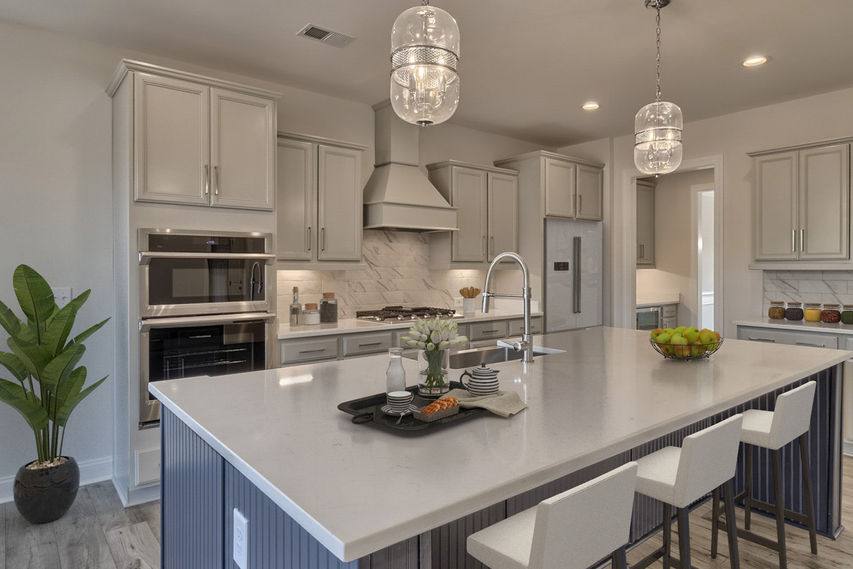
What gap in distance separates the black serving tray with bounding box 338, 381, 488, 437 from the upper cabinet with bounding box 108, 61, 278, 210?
2.09 meters

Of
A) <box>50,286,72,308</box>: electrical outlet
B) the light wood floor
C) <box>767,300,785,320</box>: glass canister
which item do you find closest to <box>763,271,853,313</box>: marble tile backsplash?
<box>767,300,785,320</box>: glass canister

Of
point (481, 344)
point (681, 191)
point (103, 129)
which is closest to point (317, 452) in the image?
point (103, 129)

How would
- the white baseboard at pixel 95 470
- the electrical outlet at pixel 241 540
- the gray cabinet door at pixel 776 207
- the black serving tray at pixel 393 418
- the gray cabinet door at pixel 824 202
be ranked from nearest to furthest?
the electrical outlet at pixel 241 540 → the black serving tray at pixel 393 418 → the white baseboard at pixel 95 470 → the gray cabinet door at pixel 824 202 → the gray cabinet door at pixel 776 207

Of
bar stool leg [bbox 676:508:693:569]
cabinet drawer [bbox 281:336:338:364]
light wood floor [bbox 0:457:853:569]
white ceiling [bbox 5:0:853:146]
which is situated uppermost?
white ceiling [bbox 5:0:853:146]

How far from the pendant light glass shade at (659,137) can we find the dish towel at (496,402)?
1.83 metres

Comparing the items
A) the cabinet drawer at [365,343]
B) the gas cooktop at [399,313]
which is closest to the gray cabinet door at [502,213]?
the gas cooktop at [399,313]

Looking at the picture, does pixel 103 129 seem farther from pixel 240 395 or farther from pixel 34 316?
pixel 240 395

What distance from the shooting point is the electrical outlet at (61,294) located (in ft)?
10.6

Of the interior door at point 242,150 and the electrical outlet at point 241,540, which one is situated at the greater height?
the interior door at point 242,150

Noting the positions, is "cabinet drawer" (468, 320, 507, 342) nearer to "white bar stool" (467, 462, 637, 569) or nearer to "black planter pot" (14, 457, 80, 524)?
"black planter pot" (14, 457, 80, 524)

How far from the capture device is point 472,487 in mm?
1070

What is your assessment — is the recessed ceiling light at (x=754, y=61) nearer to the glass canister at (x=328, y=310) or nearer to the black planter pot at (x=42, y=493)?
the glass canister at (x=328, y=310)

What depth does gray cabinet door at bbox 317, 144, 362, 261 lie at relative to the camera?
407 centimetres

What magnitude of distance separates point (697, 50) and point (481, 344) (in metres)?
2.77
